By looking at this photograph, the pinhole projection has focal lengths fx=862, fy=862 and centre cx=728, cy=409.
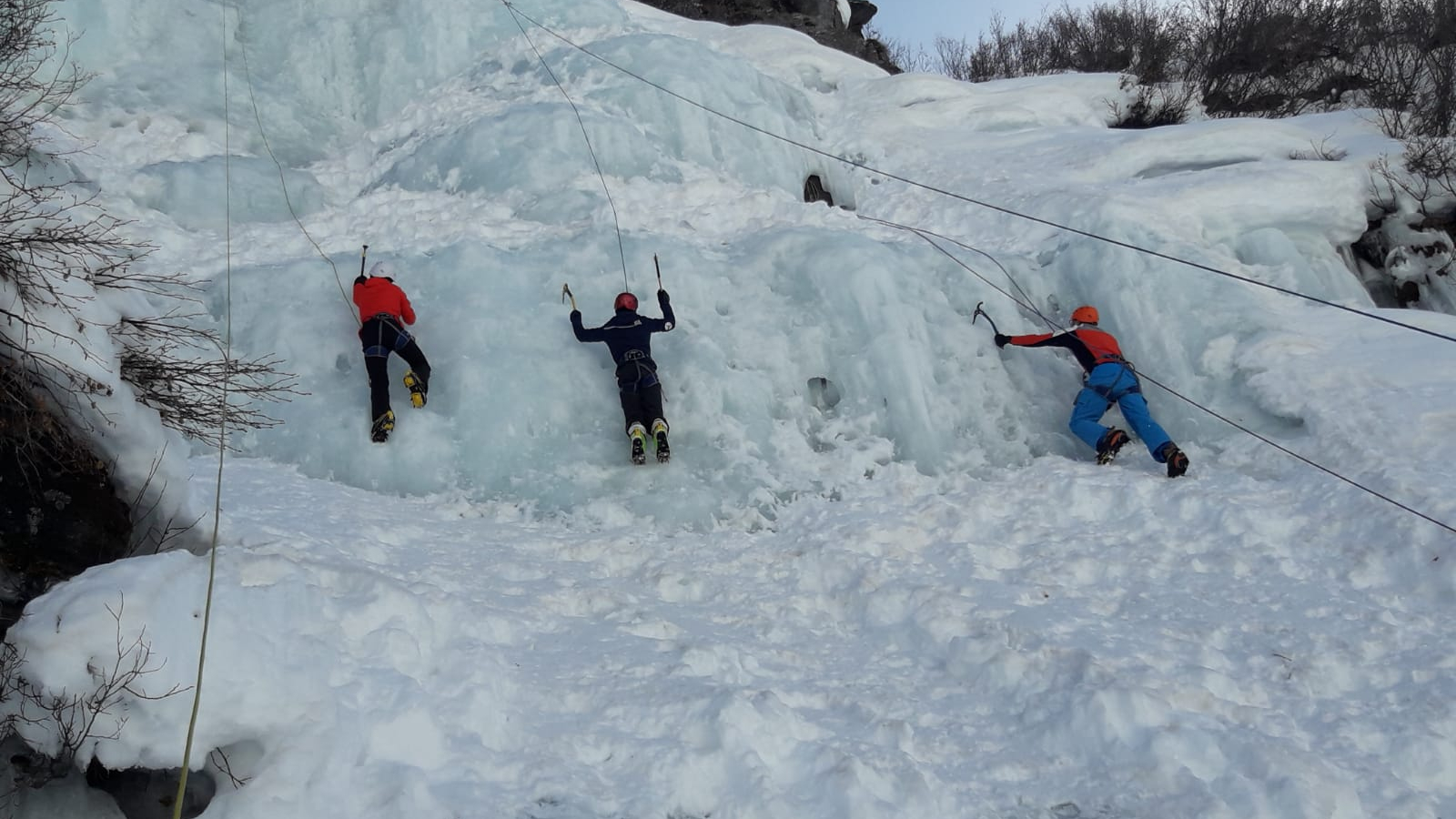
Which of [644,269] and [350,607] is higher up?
[644,269]

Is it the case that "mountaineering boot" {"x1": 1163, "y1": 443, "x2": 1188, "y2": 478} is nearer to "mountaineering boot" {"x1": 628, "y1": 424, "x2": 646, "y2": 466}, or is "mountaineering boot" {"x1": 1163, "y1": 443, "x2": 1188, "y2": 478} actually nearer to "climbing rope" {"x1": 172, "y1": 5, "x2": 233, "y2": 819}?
"mountaineering boot" {"x1": 628, "y1": 424, "x2": 646, "y2": 466}

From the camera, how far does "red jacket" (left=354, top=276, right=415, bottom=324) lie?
20.1 feet

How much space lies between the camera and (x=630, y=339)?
6.10 meters

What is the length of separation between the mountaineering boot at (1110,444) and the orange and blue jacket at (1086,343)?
1.89 ft

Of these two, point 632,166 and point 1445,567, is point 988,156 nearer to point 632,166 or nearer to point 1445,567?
point 632,166

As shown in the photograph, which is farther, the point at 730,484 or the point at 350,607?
the point at 730,484

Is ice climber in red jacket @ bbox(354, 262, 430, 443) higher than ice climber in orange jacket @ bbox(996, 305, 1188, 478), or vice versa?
ice climber in red jacket @ bbox(354, 262, 430, 443)

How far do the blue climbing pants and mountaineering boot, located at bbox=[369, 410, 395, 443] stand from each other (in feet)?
15.6

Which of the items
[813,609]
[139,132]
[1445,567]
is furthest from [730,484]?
[139,132]

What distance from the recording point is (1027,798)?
315 centimetres

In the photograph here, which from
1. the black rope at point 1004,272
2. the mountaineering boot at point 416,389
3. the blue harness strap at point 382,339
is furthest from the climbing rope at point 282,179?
the black rope at point 1004,272

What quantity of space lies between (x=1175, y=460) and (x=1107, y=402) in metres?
0.69

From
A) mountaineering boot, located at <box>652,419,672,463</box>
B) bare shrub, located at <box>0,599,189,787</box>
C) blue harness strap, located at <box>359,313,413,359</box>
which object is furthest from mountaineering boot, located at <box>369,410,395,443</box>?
bare shrub, located at <box>0,599,189,787</box>

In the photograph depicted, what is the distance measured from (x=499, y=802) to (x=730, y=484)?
122 inches
